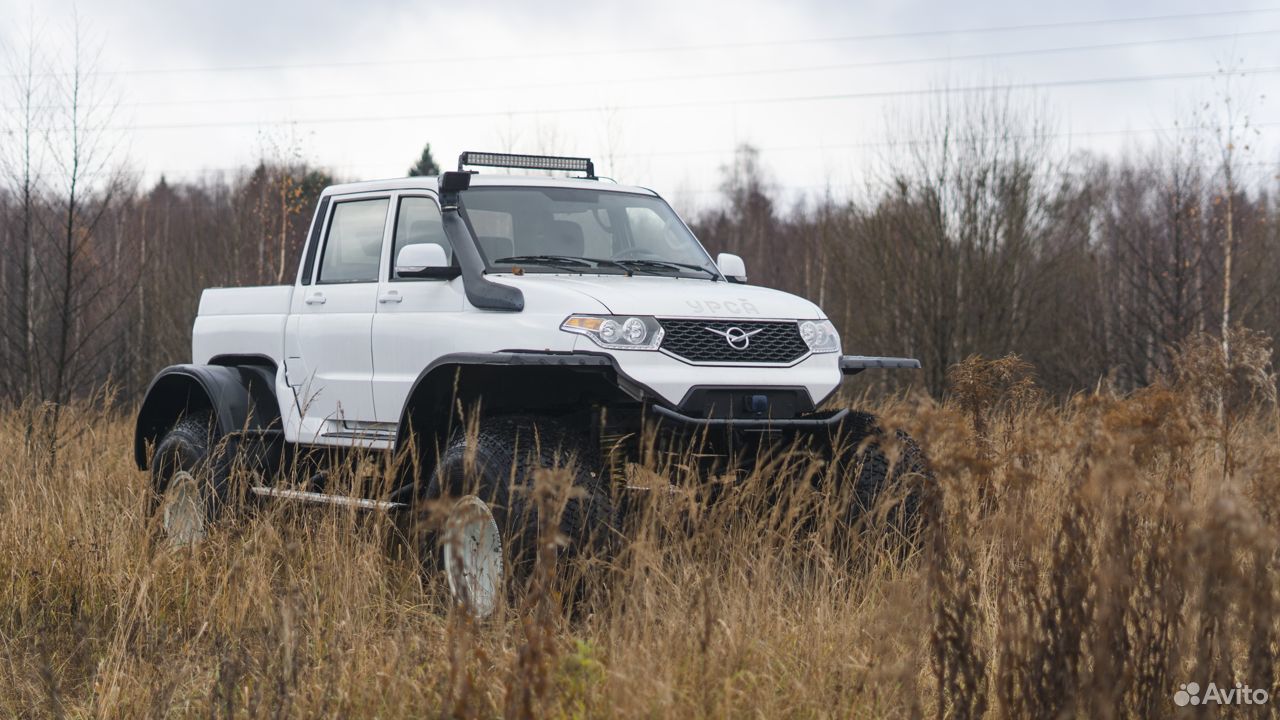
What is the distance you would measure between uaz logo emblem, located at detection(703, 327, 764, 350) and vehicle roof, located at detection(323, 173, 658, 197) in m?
1.58

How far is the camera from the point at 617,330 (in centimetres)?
525

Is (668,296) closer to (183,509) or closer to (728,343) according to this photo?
(728,343)

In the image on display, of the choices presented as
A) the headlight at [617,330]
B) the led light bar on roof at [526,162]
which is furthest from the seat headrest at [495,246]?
the headlight at [617,330]

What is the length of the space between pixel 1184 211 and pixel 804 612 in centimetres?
1387

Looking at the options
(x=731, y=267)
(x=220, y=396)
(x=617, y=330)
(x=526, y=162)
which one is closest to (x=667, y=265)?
(x=731, y=267)

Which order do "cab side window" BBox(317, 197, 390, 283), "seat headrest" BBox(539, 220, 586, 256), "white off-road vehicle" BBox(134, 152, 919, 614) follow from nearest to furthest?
"white off-road vehicle" BBox(134, 152, 919, 614), "seat headrest" BBox(539, 220, 586, 256), "cab side window" BBox(317, 197, 390, 283)

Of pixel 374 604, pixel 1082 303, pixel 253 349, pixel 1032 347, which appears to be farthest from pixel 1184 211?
pixel 374 604

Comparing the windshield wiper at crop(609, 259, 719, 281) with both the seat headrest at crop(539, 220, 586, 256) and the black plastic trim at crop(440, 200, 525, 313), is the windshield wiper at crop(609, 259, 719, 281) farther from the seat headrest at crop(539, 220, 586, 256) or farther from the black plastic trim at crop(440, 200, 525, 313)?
the black plastic trim at crop(440, 200, 525, 313)

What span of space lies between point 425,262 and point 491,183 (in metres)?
0.83

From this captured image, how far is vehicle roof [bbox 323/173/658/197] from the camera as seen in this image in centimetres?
645

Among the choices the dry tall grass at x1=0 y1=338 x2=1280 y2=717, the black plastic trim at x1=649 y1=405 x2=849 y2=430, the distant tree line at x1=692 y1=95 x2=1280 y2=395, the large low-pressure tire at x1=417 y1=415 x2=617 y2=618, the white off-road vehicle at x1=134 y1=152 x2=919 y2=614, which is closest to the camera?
the dry tall grass at x1=0 y1=338 x2=1280 y2=717

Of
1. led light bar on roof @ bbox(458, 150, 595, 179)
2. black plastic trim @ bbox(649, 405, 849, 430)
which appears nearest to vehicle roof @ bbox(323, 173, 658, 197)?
led light bar on roof @ bbox(458, 150, 595, 179)

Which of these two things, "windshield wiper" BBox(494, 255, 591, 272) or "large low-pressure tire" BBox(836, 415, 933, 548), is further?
"windshield wiper" BBox(494, 255, 591, 272)

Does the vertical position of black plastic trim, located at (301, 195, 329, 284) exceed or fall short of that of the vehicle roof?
it falls short
